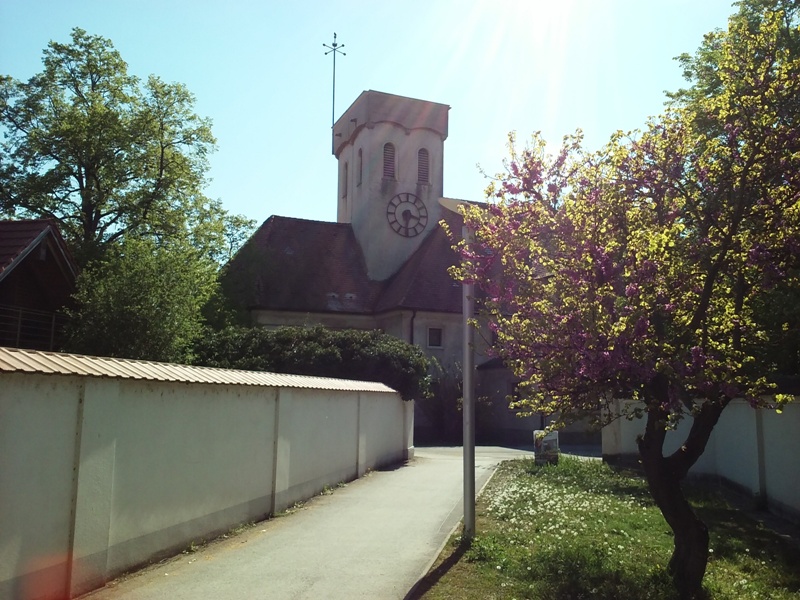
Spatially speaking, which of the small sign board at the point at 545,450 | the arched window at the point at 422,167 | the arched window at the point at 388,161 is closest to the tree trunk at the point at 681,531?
the small sign board at the point at 545,450

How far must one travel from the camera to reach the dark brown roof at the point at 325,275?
36500 millimetres

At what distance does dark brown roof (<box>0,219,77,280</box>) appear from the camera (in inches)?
580

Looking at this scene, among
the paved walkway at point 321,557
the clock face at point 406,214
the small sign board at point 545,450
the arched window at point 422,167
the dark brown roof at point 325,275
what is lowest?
the paved walkway at point 321,557

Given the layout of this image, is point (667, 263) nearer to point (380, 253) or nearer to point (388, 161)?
point (380, 253)

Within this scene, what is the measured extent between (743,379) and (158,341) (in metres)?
14.5

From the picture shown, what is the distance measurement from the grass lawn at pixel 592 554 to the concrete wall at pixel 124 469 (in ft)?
8.99

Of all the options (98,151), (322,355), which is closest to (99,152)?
(98,151)

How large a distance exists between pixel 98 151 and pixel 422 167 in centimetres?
1912

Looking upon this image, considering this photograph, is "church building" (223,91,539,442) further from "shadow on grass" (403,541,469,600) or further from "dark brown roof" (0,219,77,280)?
"shadow on grass" (403,541,469,600)

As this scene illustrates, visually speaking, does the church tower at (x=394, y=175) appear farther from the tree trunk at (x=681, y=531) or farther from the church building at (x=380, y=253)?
the tree trunk at (x=681, y=531)

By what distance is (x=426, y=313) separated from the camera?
37.2 meters

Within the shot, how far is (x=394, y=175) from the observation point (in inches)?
1612

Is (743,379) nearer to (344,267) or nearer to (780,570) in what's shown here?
(780,570)

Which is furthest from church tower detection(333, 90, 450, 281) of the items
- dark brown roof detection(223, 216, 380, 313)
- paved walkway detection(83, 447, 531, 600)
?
paved walkway detection(83, 447, 531, 600)
